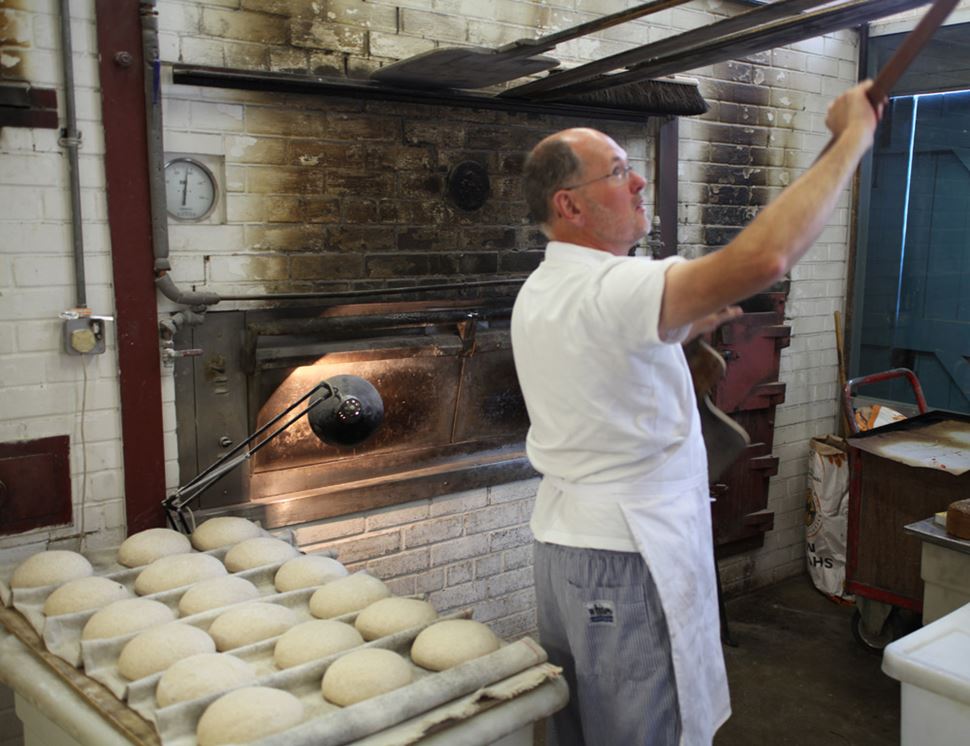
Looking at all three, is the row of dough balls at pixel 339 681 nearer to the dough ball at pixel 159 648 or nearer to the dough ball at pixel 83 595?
the dough ball at pixel 159 648

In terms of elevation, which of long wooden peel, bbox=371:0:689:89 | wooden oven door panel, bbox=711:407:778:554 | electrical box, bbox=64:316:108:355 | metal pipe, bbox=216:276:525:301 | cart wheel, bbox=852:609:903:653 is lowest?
cart wheel, bbox=852:609:903:653

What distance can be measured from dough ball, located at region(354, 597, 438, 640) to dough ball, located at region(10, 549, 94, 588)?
786mm

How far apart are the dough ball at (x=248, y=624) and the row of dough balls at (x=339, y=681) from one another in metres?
0.11

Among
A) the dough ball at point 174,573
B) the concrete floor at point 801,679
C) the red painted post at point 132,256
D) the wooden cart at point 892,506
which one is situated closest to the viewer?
the dough ball at point 174,573

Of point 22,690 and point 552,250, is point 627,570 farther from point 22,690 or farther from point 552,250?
point 22,690

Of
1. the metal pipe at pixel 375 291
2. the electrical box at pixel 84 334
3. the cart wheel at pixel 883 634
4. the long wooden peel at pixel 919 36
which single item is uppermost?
the long wooden peel at pixel 919 36

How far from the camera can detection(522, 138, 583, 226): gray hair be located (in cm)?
206

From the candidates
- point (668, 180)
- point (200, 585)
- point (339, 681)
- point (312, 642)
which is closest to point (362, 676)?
point (339, 681)

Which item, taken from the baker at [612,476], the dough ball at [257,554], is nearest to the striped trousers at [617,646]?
the baker at [612,476]

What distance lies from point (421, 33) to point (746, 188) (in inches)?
73.6

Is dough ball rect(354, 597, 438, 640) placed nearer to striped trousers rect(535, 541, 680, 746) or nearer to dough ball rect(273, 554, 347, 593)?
dough ball rect(273, 554, 347, 593)

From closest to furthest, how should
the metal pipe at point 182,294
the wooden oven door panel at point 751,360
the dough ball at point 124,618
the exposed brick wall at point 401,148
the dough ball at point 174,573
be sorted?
the dough ball at point 124,618 → the dough ball at point 174,573 → the metal pipe at point 182,294 → the exposed brick wall at point 401,148 → the wooden oven door panel at point 751,360

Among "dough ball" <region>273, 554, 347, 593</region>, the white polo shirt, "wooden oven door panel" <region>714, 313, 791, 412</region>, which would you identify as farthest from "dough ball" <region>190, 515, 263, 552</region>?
"wooden oven door panel" <region>714, 313, 791, 412</region>

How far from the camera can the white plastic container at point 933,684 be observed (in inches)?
77.8
